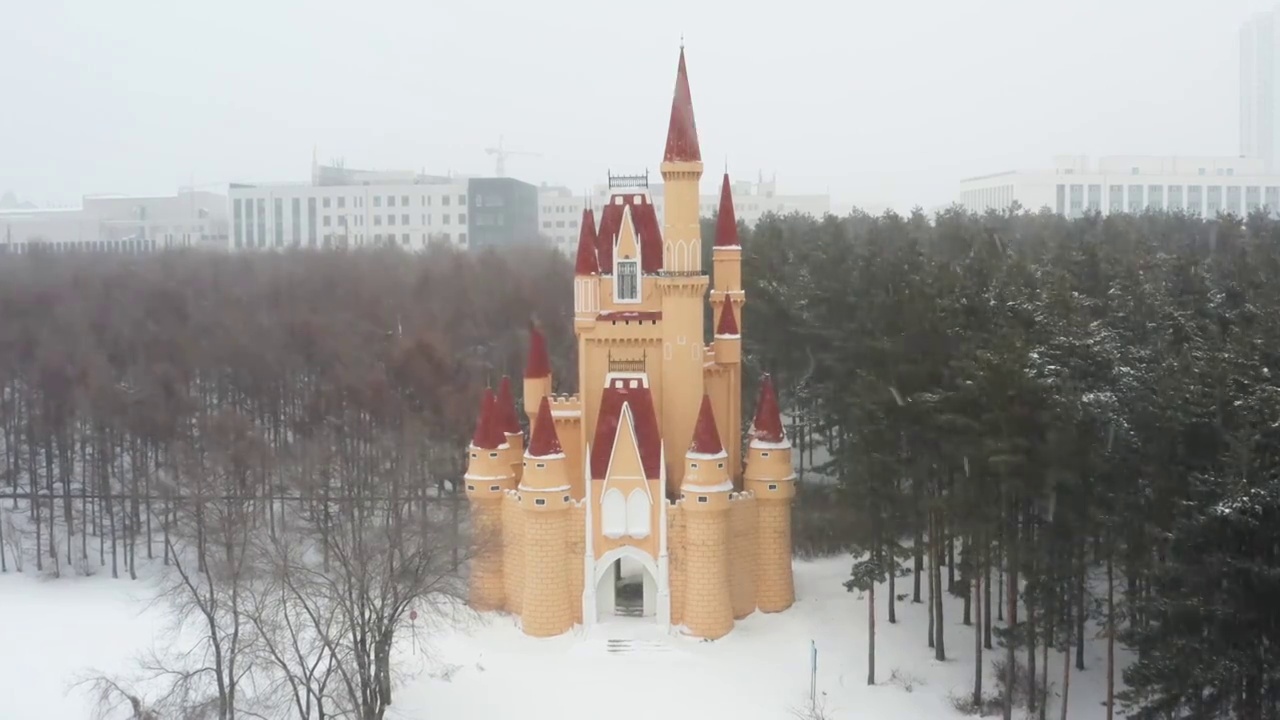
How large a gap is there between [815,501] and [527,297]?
18.8 metres

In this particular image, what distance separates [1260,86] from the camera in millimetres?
85750

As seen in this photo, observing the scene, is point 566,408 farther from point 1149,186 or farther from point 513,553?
point 1149,186

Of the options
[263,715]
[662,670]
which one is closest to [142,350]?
[263,715]

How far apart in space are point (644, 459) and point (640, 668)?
194 inches

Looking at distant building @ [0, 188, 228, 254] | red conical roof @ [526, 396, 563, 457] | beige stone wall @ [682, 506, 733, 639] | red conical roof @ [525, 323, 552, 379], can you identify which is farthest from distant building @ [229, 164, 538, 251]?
beige stone wall @ [682, 506, 733, 639]

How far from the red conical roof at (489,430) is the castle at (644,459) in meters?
0.04

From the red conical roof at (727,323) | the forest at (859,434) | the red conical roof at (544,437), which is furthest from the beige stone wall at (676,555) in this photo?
the red conical roof at (727,323)

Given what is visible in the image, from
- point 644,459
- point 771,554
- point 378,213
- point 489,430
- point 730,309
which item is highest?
point 378,213

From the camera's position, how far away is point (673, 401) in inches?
1020

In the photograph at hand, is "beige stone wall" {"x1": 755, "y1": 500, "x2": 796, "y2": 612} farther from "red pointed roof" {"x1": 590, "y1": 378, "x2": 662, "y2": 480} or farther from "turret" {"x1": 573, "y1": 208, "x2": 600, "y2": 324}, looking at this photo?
"turret" {"x1": 573, "y1": 208, "x2": 600, "y2": 324}

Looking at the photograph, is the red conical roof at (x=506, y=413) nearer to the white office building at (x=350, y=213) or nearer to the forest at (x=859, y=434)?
the forest at (x=859, y=434)

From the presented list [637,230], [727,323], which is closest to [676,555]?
[727,323]

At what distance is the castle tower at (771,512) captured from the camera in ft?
84.2

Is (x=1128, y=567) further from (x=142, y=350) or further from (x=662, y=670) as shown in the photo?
(x=142, y=350)
